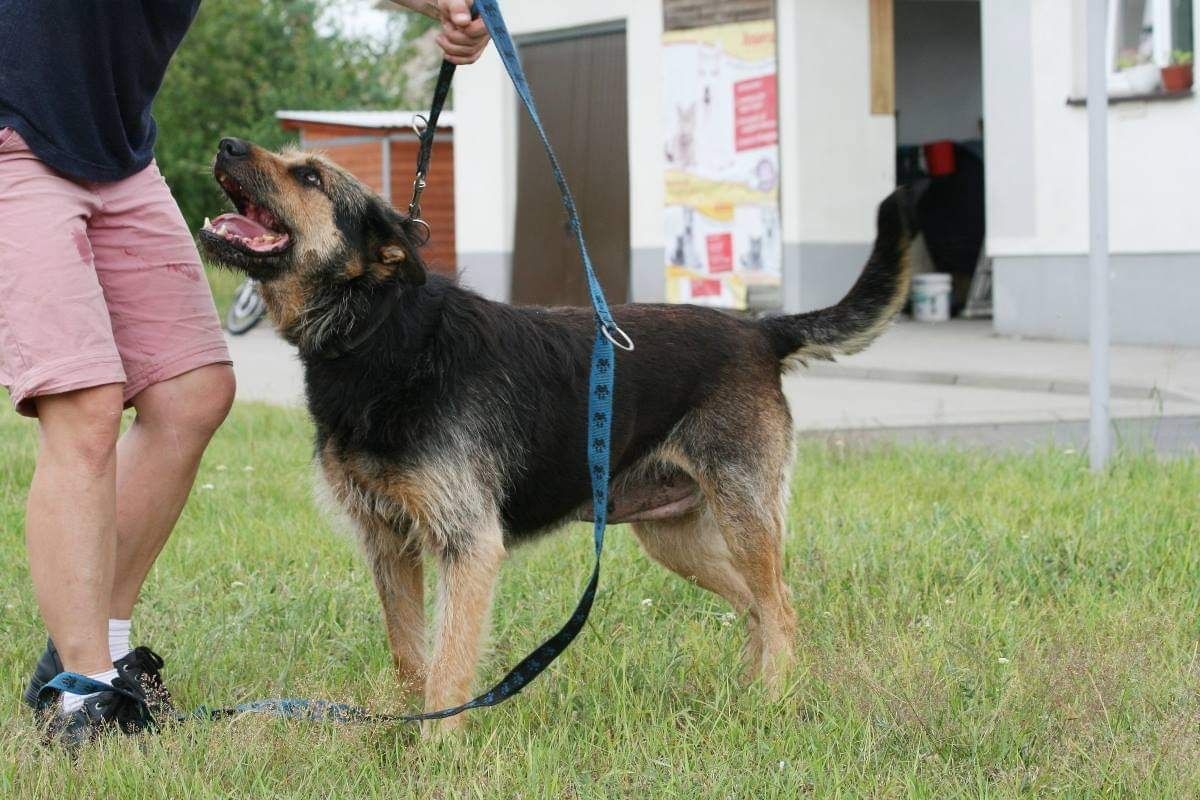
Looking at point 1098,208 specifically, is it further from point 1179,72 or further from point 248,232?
point 1179,72

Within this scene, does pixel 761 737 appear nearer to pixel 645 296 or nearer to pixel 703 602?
pixel 703 602

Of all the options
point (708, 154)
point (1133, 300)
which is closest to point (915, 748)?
point (1133, 300)

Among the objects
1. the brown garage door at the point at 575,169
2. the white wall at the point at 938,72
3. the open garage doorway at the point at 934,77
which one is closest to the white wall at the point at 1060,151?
the open garage doorway at the point at 934,77

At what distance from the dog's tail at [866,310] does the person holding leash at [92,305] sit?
138cm

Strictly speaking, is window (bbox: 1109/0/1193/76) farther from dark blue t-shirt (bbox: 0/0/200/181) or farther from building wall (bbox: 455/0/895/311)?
dark blue t-shirt (bbox: 0/0/200/181)

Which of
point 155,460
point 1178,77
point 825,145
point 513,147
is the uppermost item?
point 513,147

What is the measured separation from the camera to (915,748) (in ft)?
11.3

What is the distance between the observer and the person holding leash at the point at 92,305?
11.7ft

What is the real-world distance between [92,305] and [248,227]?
47cm

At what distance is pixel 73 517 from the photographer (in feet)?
12.1

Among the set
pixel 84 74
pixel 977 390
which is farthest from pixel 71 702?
pixel 977 390

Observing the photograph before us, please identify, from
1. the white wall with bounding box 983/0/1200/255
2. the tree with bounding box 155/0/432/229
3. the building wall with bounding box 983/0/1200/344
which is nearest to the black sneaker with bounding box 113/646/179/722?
the building wall with bounding box 983/0/1200/344

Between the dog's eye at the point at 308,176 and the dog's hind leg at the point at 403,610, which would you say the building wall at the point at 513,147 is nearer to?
the dog's hind leg at the point at 403,610

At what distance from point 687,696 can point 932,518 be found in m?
2.09
